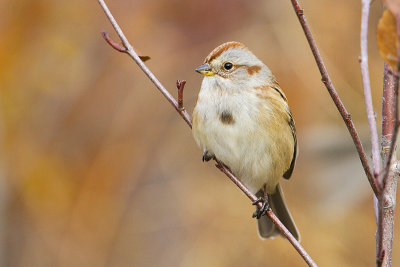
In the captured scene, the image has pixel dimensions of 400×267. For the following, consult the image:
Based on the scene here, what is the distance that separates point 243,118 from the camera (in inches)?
129

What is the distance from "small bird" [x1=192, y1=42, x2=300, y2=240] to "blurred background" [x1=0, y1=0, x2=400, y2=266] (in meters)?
1.61

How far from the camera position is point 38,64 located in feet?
17.8

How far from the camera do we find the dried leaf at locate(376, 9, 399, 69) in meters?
1.46

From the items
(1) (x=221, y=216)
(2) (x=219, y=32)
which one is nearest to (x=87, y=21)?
(2) (x=219, y=32)

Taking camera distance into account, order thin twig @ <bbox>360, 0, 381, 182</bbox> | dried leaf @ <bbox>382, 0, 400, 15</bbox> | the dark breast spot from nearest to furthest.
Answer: dried leaf @ <bbox>382, 0, 400, 15</bbox>
thin twig @ <bbox>360, 0, 381, 182</bbox>
the dark breast spot

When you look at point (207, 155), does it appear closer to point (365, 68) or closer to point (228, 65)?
point (228, 65)

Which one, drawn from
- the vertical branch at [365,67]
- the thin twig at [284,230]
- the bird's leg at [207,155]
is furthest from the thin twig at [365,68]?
the bird's leg at [207,155]

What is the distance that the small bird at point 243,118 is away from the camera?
3.29m

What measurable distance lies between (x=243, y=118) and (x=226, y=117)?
3.6 inches

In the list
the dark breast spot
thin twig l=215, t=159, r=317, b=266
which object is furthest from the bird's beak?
thin twig l=215, t=159, r=317, b=266

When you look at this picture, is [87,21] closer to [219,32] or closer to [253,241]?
[219,32]

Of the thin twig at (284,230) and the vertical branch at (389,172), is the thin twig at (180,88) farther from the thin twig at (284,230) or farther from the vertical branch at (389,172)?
the vertical branch at (389,172)

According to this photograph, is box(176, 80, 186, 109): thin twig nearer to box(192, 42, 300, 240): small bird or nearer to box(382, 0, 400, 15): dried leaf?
box(192, 42, 300, 240): small bird

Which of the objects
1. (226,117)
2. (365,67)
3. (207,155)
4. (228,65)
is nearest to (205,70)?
(228,65)
